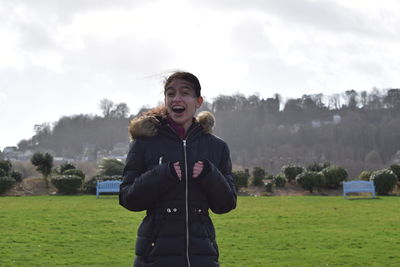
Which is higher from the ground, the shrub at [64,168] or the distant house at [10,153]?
the distant house at [10,153]

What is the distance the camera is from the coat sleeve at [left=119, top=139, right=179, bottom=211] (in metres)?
2.52

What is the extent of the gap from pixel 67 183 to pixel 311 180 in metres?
11.5

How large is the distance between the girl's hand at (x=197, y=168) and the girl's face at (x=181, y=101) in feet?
1.16

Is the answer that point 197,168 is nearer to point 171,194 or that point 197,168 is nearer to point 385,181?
point 171,194

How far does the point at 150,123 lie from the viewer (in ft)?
9.13

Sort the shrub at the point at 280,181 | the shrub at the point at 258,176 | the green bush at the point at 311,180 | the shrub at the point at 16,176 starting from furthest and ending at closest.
A: the shrub at the point at 258,176, the shrub at the point at 280,181, the shrub at the point at 16,176, the green bush at the point at 311,180

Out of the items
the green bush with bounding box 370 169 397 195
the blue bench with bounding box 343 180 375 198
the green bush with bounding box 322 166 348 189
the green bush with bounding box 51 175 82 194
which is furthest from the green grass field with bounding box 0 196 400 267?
the green bush with bounding box 322 166 348 189

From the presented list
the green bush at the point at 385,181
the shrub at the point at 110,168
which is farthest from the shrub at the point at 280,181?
the shrub at the point at 110,168

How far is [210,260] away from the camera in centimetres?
263

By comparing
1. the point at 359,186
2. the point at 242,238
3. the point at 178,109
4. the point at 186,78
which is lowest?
the point at 242,238

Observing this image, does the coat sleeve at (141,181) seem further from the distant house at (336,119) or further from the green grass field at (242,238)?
the distant house at (336,119)

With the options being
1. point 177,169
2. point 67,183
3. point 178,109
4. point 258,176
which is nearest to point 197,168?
point 177,169

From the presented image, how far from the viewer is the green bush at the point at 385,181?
22922 millimetres

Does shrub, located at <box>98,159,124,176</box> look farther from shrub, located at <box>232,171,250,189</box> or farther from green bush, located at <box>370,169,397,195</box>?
green bush, located at <box>370,169,397,195</box>
